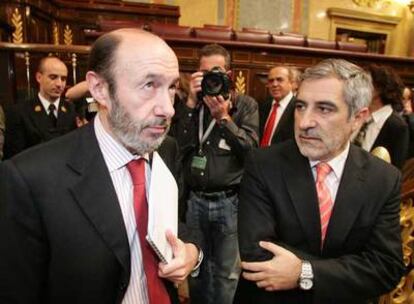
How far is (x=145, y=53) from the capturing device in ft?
3.51

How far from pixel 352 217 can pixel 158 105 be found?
31.3 inches

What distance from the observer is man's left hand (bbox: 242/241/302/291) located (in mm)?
1212

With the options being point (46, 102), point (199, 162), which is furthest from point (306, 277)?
point (46, 102)

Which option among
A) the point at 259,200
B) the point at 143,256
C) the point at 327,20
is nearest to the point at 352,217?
the point at 259,200

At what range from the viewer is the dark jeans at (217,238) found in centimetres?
231

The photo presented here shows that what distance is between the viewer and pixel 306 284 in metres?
1.24

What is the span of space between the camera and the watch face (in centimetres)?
118

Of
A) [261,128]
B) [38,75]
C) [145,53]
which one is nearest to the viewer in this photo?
[145,53]

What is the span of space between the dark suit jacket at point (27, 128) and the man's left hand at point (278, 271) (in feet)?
6.62

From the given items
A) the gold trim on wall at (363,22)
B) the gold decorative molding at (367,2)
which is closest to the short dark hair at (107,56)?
the gold trim on wall at (363,22)

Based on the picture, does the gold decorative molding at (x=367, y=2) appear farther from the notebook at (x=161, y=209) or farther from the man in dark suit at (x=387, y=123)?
the notebook at (x=161, y=209)

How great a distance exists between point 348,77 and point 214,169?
1.08 meters

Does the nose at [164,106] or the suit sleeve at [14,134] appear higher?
the nose at [164,106]

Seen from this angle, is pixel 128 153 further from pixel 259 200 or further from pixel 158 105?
pixel 259 200
